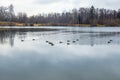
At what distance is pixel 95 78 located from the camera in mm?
10289

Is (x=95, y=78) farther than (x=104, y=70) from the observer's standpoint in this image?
No

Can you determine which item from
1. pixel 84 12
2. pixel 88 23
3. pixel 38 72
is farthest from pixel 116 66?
pixel 84 12

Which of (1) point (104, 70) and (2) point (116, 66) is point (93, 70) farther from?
(2) point (116, 66)

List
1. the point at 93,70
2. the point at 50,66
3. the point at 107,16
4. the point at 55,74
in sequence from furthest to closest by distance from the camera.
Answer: the point at 107,16 < the point at 50,66 < the point at 93,70 < the point at 55,74

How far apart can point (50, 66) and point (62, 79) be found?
286cm

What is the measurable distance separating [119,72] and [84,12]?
389 ft

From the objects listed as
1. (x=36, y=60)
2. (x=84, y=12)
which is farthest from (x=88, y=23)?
(x=36, y=60)

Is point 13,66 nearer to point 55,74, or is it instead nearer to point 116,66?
point 55,74

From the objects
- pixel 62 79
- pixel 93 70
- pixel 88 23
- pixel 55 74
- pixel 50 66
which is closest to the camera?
pixel 62 79

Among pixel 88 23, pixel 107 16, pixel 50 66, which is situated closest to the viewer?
pixel 50 66

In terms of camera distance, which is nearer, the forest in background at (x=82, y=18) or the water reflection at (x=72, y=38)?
the water reflection at (x=72, y=38)

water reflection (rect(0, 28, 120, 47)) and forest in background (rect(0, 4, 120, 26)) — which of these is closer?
water reflection (rect(0, 28, 120, 47))

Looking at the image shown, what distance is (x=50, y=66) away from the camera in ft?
42.4

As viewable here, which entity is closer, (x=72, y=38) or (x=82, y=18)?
(x=72, y=38)
